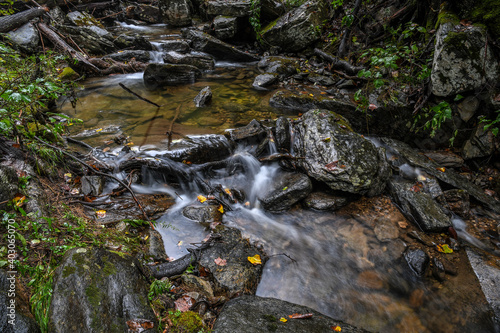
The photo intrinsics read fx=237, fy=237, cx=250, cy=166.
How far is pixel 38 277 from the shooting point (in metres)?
2.10

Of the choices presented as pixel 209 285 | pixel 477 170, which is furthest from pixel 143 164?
pixel 477 170

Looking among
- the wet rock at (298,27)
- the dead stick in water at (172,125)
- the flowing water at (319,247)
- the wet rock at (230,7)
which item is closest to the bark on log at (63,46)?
the flowing water at (319,247)

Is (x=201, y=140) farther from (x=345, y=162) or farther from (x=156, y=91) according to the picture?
(x=156, y=91)

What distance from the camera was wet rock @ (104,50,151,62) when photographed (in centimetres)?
1028

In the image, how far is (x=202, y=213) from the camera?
4.36 m

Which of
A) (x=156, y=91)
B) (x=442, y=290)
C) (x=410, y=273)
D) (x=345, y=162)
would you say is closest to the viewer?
(x=442, y=290)

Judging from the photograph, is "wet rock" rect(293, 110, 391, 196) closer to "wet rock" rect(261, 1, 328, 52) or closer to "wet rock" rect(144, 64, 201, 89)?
"wet rock" rect(144, 64, 201, 89)

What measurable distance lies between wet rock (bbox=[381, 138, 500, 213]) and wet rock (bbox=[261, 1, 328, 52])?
22.9 ft

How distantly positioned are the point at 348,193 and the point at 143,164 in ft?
14.0

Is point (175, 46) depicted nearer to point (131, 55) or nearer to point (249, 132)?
point (131, 55)

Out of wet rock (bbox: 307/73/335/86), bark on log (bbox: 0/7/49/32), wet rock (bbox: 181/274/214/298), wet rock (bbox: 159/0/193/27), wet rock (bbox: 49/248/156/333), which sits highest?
wet rock (bbox: 159/0/193/27)

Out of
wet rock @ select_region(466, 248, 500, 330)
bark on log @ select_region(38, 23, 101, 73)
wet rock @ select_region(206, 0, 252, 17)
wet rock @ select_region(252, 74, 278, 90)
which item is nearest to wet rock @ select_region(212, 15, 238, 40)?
wet rock @ select_region(206, 0, 252, 17)

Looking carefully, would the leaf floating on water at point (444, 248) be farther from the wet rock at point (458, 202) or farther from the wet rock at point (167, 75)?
the wet rock at point (167, 75)

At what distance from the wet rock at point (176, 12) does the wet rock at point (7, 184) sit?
15.5 metres
